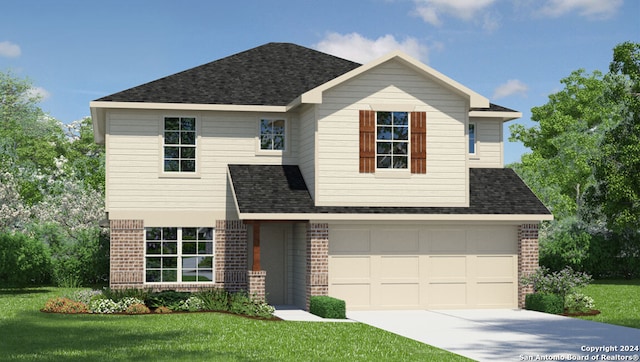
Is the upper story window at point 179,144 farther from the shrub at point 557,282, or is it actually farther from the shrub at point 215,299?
the shrub at point 557,282

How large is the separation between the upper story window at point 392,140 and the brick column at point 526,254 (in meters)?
4.13

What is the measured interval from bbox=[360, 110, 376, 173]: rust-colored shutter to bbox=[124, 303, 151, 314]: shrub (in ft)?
23.5

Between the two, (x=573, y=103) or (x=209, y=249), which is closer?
(x=209, y=249)

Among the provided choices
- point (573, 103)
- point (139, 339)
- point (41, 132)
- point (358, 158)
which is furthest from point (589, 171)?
point (139, 339)

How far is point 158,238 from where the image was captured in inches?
1063

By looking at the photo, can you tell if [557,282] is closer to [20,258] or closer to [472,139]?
[472,139]

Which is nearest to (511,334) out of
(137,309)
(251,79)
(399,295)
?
(399,295)

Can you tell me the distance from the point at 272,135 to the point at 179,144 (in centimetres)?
295

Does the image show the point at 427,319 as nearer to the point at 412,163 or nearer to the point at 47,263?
the point at 412,163

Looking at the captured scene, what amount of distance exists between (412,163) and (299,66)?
7110 millimetres

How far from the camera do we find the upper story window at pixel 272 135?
1107 inches

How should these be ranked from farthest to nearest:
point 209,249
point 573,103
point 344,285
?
point 573,103
point 209,249
point 344,285

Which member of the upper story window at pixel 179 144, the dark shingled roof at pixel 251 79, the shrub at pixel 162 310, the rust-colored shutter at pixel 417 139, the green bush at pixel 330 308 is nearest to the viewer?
the green bush at pixel 330 308

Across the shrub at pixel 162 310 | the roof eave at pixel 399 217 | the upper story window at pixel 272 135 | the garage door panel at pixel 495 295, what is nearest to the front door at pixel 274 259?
the upper story window at pixel 272 135
